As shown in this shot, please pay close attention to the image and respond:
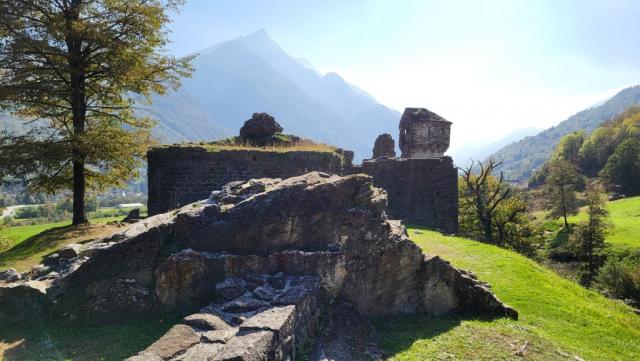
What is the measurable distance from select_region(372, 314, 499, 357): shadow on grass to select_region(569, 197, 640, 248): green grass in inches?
1248

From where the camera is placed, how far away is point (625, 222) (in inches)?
1624

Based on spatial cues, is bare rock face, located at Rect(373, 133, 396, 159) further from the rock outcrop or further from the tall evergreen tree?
the rock outcrop

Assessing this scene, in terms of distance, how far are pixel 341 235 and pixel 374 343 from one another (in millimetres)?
2498

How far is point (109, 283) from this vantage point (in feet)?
27.8

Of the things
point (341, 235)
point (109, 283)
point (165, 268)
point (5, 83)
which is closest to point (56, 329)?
point (109, 283)

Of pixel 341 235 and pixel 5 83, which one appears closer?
pixel 341 235

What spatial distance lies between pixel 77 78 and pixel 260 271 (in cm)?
1342

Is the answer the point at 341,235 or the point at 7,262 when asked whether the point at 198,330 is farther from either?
the point at 7,262

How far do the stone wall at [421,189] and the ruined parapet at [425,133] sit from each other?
8.65 m

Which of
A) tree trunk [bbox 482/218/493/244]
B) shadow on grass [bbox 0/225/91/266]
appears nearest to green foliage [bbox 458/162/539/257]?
tree trunk [bbox 482/218/493/244]

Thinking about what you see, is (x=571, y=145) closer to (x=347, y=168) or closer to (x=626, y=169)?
(x=626, y=169)

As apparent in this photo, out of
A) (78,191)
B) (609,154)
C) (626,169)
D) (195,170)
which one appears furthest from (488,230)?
(609,154)

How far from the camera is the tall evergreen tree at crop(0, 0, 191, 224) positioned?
1573cm

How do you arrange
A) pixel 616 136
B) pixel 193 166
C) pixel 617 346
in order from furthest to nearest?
pixel 616 136, pixel 193 166, pixel 617 346
